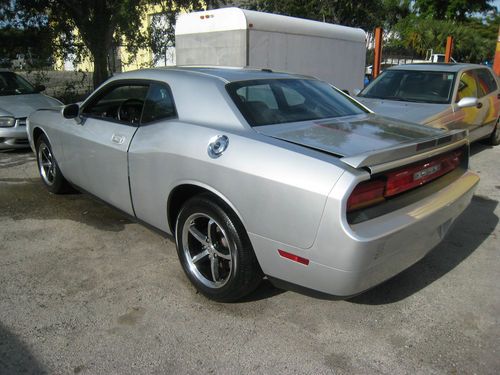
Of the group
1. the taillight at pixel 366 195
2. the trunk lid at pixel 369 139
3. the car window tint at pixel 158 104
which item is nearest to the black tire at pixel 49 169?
the car window tint at pixel 158 104

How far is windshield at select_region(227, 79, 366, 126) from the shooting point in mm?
3141

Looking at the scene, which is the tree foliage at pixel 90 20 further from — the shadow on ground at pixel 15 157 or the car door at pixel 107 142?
the car door at pixel 107 142

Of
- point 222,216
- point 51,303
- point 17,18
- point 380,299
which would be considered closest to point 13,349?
point 51,303

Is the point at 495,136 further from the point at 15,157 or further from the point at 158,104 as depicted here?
the point at 15,157

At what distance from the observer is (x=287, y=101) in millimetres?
3469

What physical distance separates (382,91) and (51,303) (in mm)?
5684

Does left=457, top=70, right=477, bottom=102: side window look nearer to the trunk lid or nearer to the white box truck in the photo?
the white box truck

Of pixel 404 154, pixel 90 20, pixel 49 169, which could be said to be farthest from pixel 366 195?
pixel 90 20

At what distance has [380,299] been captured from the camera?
3152mm

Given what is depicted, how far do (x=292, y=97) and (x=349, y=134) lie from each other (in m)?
0.74

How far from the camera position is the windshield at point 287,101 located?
314cm

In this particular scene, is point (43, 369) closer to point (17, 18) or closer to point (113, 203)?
point (113, 203)

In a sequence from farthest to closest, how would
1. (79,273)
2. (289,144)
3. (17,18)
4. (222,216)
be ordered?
1. (17,18)
2. (79,273)
3. (222,216)
4. (289,144)

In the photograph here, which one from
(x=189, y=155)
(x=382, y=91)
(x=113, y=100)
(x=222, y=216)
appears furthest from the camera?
(x=382, y=91)
